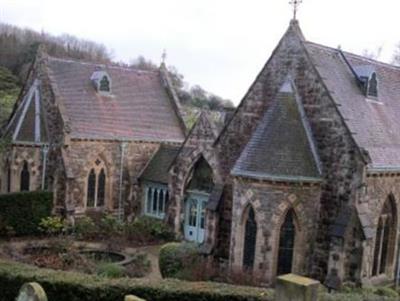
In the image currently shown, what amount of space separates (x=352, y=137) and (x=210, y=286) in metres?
8.43

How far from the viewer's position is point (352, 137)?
18547mm

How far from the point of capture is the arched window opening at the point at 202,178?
27084 mm

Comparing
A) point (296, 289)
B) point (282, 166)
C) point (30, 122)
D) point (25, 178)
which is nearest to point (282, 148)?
point (282, 166)

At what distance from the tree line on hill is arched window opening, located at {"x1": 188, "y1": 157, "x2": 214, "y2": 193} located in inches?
772

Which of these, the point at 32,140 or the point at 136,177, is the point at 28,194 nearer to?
the point at 32,140

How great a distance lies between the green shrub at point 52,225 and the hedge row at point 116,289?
42.6 ft

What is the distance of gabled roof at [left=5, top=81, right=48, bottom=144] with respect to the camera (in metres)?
28.8

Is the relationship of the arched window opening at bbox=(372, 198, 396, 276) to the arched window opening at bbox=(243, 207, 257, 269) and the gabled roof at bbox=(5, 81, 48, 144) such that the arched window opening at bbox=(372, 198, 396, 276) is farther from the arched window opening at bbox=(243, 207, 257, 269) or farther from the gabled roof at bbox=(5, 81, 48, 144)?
the gabled roof at bbox=(5, 81, 48, 144)

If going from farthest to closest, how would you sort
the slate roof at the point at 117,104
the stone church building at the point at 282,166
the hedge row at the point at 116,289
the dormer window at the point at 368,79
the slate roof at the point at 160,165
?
the slate roof at the point at 160,165 → the slate roof at the point at 117,104 → the dormer window at the point at 368,79 → the stone church building at the point at 282,166 → the hedge row at the point at 116,289

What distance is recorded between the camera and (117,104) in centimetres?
3291

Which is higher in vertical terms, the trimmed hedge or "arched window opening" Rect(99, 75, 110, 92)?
"arched window opening" Rect(99, 75, 110, 92)

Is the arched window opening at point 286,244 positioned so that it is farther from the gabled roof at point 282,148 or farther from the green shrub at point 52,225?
the green shrub at point 52,225

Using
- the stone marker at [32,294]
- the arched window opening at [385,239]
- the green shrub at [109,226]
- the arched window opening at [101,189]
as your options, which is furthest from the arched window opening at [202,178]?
the stone marker at [32,294]

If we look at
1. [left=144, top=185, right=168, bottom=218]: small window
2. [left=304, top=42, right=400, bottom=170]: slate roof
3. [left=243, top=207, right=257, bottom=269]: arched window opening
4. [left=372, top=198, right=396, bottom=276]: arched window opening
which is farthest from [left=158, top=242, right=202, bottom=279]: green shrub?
[left=144, top=185, right=168, bottom=218]: small window
